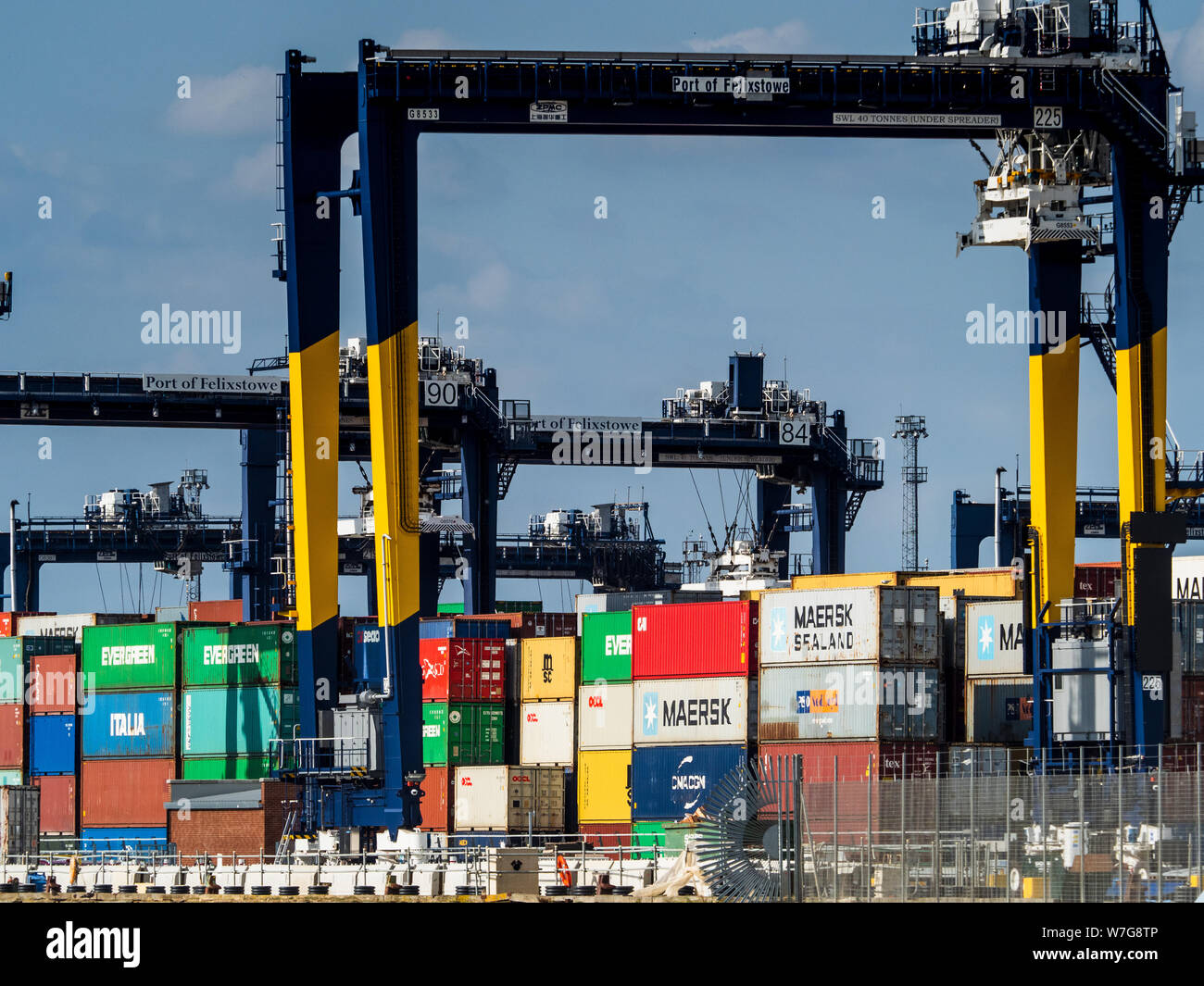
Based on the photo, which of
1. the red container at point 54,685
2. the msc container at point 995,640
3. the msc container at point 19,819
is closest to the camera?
the msc container at point 995,640

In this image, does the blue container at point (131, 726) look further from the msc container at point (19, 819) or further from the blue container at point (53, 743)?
the msc container at point (19, 819)

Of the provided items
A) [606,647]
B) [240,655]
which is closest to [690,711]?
[606,647]

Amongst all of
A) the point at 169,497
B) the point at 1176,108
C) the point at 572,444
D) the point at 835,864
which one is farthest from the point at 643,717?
the point at 169,497

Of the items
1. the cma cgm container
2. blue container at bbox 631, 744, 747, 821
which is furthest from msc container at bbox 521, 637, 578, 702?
the cma cgm container

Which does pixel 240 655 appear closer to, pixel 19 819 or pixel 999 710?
pixel 19 819

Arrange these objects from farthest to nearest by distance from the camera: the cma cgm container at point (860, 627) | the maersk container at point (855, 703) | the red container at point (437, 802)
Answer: the red container at point (437, 802)
the cma cgm container at point (860, 627)
the maersk container at point (855, 703)

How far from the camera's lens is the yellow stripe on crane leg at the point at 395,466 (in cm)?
5006

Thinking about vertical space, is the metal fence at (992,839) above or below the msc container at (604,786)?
above

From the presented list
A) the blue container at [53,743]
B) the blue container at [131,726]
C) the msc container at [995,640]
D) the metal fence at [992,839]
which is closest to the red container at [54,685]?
the blue container at [53,743]

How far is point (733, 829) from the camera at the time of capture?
31.8m

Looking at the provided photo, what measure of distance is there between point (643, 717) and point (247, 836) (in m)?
11.1

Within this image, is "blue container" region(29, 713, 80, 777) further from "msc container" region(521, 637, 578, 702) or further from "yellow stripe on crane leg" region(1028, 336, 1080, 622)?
"yellow stripe on crane leg" region(1028, 336, 1080, 622)

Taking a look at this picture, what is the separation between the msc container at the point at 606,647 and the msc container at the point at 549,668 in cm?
91
